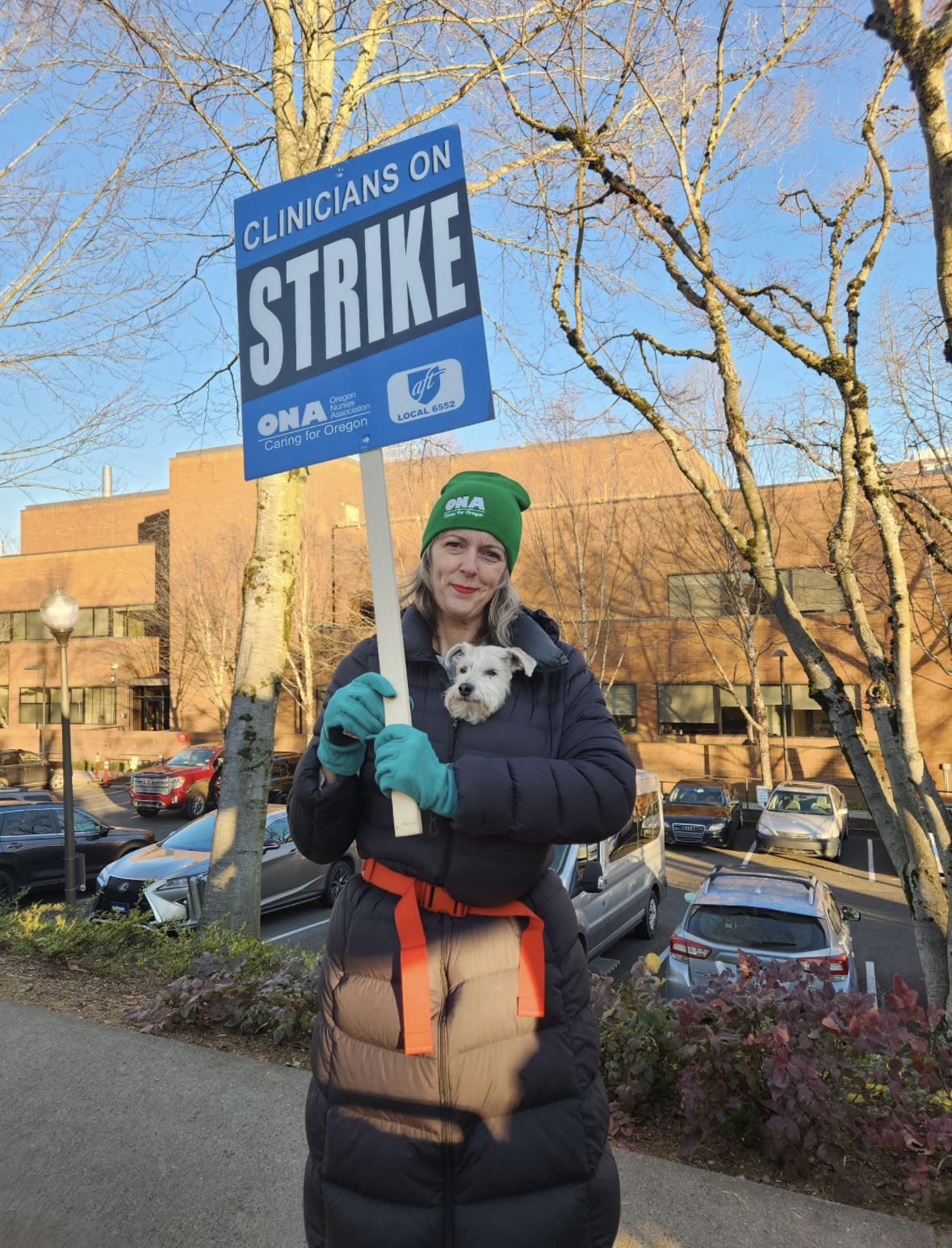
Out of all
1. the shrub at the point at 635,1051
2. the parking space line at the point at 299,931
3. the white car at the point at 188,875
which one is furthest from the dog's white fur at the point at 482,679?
the parking space line at the point at 299,931

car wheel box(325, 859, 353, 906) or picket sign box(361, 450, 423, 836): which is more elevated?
picket sign box(361, 450, 423, 836)

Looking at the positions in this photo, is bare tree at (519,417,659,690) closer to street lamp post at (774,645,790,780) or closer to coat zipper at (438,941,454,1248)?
street lamp post at (774,645,790,780)

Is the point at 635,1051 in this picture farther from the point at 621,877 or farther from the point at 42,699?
the point at 42,699

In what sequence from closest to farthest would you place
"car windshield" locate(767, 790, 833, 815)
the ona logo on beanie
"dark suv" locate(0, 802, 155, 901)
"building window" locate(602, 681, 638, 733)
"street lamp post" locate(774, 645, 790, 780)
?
the ona logo on beanie, "dark suv" locate(0, 802, 155, 901), "car windshield" locate(767, 790, 833, 815), "street lamp post" locate(774, 645, 790, 780), "building window" locate(602, 681, 638, 733)

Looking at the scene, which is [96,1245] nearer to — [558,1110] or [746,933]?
[558,1110]

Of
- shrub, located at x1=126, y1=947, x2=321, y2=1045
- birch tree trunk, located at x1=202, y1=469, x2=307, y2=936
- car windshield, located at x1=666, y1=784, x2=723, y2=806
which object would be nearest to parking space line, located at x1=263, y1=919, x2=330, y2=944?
birch tree trunk, located at x1=202, y1=469, x2=307, y2=936

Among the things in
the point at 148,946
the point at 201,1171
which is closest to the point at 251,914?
the point at 148,946

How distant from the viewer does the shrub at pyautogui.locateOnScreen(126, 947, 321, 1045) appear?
4594 mm

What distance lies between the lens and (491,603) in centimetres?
220

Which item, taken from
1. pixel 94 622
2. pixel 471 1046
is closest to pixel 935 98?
pixel 471 1046

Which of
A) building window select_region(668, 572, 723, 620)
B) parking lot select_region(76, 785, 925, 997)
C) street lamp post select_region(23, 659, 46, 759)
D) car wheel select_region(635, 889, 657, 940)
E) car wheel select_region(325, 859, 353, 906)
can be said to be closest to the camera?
parking lot select_region(76, 785, 925, 997)

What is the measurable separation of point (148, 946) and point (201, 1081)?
9.37 ft

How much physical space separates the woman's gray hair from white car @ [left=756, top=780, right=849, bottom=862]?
682 inches

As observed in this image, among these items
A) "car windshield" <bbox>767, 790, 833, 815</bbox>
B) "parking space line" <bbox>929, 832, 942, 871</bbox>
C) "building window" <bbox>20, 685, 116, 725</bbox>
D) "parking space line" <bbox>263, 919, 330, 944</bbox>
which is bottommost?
"parking space line" <bbox>263, 919, 330, 944</bbox>
